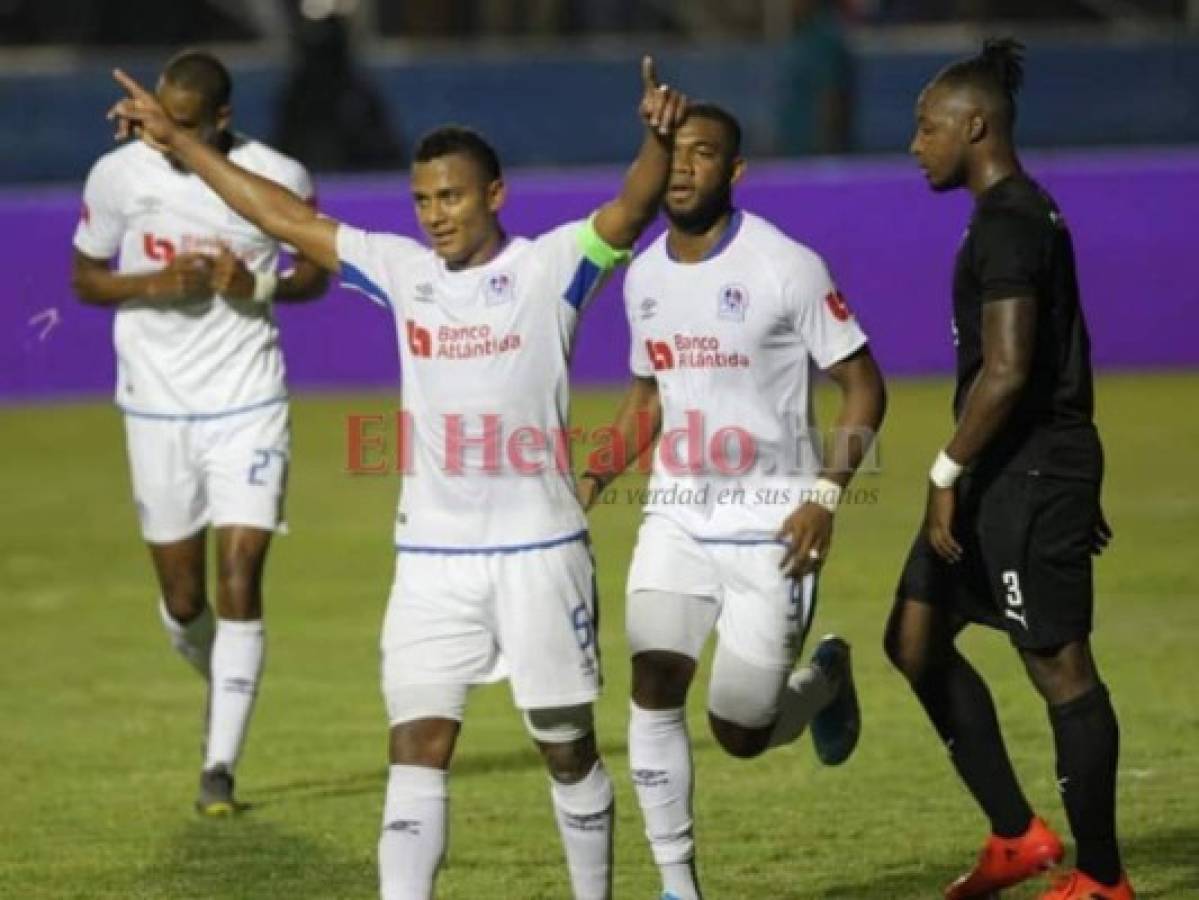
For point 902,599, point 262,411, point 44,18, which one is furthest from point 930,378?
point 902,599

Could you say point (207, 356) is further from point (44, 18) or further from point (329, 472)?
point (44, 18)

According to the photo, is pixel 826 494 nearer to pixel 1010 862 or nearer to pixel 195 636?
pixel 1010 862

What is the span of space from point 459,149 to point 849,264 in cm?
1411

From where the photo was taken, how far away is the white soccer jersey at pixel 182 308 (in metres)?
10.6

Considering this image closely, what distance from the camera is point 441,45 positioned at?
24.4 m

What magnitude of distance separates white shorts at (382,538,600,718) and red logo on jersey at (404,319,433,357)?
545 mm

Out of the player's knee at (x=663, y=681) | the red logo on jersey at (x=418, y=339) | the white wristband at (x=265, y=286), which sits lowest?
the player's knee at (x=663, y=681)

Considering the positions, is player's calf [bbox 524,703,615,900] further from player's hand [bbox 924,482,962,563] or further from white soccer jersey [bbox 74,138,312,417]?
white soccer jersey [bbox 74,138,312,417]

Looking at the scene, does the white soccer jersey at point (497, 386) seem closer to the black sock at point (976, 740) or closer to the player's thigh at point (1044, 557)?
the player's thigh at point (1044, 557)

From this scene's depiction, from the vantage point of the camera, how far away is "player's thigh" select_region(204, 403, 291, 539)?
10438 mm

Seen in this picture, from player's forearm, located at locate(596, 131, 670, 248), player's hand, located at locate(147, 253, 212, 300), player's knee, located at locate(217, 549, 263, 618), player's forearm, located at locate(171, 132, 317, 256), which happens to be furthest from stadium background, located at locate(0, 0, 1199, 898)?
player's forearm, located at locate(596, 131, 670, 248)

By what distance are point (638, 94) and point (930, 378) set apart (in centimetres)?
402

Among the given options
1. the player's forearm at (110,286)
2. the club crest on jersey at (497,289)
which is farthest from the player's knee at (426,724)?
the player's forearm at (110,286)

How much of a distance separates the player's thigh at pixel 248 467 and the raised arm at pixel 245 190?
241 cm
